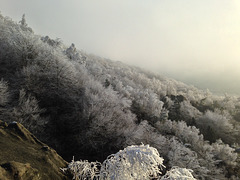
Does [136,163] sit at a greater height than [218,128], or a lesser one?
greater

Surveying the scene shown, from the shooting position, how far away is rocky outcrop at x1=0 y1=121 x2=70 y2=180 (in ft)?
13.0

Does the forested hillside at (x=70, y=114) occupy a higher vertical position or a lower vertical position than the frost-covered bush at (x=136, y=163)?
lower

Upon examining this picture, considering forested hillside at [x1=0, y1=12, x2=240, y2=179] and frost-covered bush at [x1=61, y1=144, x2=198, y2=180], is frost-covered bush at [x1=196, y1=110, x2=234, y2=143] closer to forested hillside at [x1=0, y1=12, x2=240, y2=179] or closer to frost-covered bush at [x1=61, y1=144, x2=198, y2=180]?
forested hillside at [x1=0, y1=12, x2=240, y2=179]

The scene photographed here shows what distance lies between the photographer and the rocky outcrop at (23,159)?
13.0 ft

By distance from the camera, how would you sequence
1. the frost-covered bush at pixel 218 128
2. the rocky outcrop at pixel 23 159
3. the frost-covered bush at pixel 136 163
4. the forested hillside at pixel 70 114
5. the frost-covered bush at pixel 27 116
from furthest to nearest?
the frost-covered bush at pixel 218 128, the forested hillside at pixel 70 114, the frost-covered bush at pixel 27 116, the rocky outcrop at pixel 23 159, the frost-covered bush at pixel 136 163

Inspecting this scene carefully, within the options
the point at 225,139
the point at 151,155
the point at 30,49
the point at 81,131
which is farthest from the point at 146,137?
the point at 225,139

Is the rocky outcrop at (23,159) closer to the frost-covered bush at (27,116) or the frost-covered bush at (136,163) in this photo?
the frost-covered bush at (136,163)

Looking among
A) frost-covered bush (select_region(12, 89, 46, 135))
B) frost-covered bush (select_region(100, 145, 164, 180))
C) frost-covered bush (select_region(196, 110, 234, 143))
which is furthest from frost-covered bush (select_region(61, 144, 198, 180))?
frost-covered bush (select_region(196, 110, 234, 143))

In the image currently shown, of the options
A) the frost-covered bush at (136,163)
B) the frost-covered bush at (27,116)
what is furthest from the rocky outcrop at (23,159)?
the frost-covered bush at (27,116)

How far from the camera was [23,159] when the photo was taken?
5035 millimetres

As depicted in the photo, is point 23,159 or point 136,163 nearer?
point 136,163

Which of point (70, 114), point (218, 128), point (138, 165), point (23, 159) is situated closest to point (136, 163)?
point (138, 165)

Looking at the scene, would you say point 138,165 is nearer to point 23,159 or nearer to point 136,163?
point 136,163

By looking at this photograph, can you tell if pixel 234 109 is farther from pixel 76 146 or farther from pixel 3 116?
pixel 3 116
